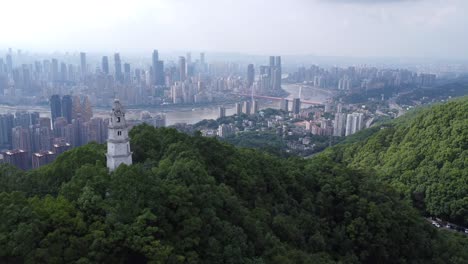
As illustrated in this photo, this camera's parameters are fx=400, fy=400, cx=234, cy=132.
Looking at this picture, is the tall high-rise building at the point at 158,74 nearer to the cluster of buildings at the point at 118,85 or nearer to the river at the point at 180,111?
the cluster of buildings at the point at 118,85

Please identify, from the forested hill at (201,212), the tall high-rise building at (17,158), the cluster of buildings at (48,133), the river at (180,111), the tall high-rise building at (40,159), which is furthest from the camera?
the river at (180,111)

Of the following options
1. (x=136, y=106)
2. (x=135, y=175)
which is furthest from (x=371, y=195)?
(x=136, y=106)

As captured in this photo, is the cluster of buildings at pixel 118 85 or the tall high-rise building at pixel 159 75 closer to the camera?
the cluster of buildings at pixel 118 85

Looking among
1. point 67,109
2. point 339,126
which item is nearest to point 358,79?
point 339,126

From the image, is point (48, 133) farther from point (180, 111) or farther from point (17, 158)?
point (180, 111)

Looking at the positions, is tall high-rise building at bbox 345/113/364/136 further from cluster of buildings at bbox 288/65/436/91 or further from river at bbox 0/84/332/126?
cluster of buildings at bbox 288/65/436/91

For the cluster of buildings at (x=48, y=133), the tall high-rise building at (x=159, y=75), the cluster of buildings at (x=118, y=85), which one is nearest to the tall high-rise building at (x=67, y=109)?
the cluster of buildings at (x=48, y=133)

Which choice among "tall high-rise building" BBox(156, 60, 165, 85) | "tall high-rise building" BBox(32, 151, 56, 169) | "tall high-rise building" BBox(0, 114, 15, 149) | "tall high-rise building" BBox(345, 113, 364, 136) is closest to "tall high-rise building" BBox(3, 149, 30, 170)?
"tall high-rise building" BBox(32, 151, 56, 169)

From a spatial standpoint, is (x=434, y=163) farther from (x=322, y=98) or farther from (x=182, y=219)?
(x=322, y=98)
